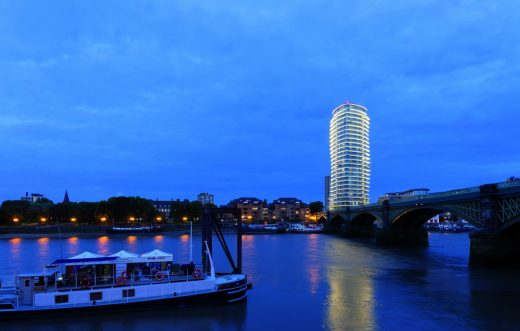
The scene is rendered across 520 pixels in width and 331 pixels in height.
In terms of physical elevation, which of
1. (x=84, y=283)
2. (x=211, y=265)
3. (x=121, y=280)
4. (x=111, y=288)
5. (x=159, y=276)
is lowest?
(x=111, y=288)

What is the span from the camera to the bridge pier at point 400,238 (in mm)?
112500

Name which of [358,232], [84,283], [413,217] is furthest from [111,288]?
[358,232]

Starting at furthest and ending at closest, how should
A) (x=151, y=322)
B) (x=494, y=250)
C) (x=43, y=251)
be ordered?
(x=43, y=251) < (x=494, y=250) < (x=151, y=322)

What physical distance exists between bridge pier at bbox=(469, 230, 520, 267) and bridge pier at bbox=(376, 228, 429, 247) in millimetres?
50692

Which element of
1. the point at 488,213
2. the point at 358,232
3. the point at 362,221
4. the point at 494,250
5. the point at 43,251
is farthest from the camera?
the point at 358,232

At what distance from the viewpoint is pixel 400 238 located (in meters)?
112

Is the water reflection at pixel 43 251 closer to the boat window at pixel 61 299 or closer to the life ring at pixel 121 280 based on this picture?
the boat window at pixel 61 299

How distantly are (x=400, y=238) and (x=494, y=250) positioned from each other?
52701 mm

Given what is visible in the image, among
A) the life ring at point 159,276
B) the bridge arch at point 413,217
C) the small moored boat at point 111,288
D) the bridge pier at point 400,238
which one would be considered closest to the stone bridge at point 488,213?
the bridge arch at point 413,217

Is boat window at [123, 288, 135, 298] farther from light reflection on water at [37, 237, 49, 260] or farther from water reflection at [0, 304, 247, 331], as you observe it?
light reflection on water at [37, 237, 49, 260]

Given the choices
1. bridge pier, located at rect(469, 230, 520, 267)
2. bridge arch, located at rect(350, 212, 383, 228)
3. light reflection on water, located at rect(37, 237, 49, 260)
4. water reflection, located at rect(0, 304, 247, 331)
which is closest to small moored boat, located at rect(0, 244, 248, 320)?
water reflection, located at rect(0, 304, 247, 331)

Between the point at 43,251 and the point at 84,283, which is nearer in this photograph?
the point at 84,283

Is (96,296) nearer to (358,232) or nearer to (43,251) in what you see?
(43,251)

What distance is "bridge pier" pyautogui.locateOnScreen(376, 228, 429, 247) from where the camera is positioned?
4429 inches
